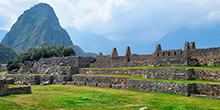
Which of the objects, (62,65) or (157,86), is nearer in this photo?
(157,86)

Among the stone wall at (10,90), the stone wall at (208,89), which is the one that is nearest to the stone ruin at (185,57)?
the stone wall at (208,89)

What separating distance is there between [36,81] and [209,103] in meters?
23.5

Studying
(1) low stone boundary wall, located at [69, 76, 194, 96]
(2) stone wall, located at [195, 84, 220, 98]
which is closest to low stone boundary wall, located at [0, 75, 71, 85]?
(1) low stone boundary wall, located at [69, 76, 194, 96]

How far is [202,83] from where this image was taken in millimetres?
15031

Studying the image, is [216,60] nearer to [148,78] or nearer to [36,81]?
[148,78]

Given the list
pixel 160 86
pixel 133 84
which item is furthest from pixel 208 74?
pixel 133 84

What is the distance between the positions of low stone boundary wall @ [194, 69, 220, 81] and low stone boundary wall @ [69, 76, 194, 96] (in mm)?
2119

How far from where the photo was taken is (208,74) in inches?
648

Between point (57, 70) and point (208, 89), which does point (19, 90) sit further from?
point (57, 70)

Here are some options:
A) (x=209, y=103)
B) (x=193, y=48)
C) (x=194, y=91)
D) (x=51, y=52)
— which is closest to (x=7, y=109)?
(x=209, y=103)

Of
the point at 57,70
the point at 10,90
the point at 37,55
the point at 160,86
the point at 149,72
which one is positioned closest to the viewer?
the point at 10,90

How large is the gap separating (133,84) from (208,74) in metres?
6.22

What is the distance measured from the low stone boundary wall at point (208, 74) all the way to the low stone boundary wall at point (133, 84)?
6.95 ft

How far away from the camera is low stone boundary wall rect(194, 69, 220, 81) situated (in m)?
16.0
